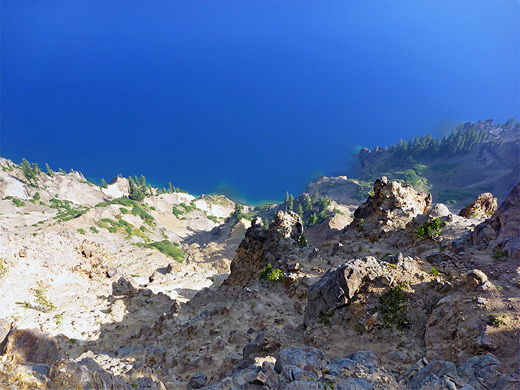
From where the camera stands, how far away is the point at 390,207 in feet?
83.4

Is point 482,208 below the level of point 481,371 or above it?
above

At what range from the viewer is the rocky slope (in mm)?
9016

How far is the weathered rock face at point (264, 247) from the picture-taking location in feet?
86.2

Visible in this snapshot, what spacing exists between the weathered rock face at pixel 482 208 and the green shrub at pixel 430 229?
6.47 m

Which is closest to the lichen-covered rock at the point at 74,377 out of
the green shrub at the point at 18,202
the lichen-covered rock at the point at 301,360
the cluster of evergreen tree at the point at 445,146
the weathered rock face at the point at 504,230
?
the lichen-covered rock at the point at 301,360

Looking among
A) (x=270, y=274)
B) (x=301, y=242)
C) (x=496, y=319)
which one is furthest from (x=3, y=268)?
(x=496, y=319)

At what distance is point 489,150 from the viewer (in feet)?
435

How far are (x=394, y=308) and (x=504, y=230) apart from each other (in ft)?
33.6

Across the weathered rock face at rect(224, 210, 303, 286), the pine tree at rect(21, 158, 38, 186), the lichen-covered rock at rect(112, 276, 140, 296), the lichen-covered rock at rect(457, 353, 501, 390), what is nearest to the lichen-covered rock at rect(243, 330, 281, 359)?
the lichen-covered rock at rect(457, 353, 501, 390)

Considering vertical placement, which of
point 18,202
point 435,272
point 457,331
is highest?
point 18,202

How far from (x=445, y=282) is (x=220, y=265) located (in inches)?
1882

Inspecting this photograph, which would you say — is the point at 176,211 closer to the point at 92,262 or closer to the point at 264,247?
the point at 92,262

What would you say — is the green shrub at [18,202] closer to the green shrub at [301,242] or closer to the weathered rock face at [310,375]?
the green shrub at [301,242]

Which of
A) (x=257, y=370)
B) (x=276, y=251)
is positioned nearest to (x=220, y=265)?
(x=276, y=251)
